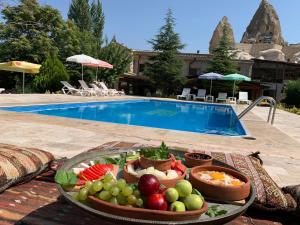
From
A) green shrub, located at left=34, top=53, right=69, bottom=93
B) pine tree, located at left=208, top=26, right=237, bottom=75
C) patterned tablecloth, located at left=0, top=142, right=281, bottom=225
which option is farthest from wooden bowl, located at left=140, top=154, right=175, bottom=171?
pine tree, located at left=208, top=26, right=237, bottom=75

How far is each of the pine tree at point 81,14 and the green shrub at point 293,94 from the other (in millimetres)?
25806

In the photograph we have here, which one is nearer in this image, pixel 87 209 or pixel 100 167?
pixel 87 209

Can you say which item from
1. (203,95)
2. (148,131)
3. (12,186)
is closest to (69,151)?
(12,186)

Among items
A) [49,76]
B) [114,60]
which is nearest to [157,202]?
[49,76]

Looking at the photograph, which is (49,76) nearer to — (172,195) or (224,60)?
(224,60)

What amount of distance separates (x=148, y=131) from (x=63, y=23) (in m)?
19.6

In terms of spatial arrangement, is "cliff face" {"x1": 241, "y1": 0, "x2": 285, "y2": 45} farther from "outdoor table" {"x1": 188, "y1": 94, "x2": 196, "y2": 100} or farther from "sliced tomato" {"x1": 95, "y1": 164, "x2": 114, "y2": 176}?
"sliced tomato" {"x1": 95, "y1": 164, "x2": 114, "y2": 176}

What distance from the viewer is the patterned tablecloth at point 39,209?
7.69ft

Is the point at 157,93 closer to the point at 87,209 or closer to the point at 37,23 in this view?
the point at 37,23

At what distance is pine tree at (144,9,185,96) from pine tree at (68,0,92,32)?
15.3 meters

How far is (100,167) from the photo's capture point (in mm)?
2252

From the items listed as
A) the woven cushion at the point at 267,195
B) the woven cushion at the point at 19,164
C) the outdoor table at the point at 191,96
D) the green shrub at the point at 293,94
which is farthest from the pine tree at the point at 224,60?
the woven cushion at the point at 19,164

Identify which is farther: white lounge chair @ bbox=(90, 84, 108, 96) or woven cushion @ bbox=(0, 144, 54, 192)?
white lounge chair @ bbox=(90, 84, 108, 96)

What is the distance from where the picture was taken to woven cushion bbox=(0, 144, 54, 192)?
286 centimetres
